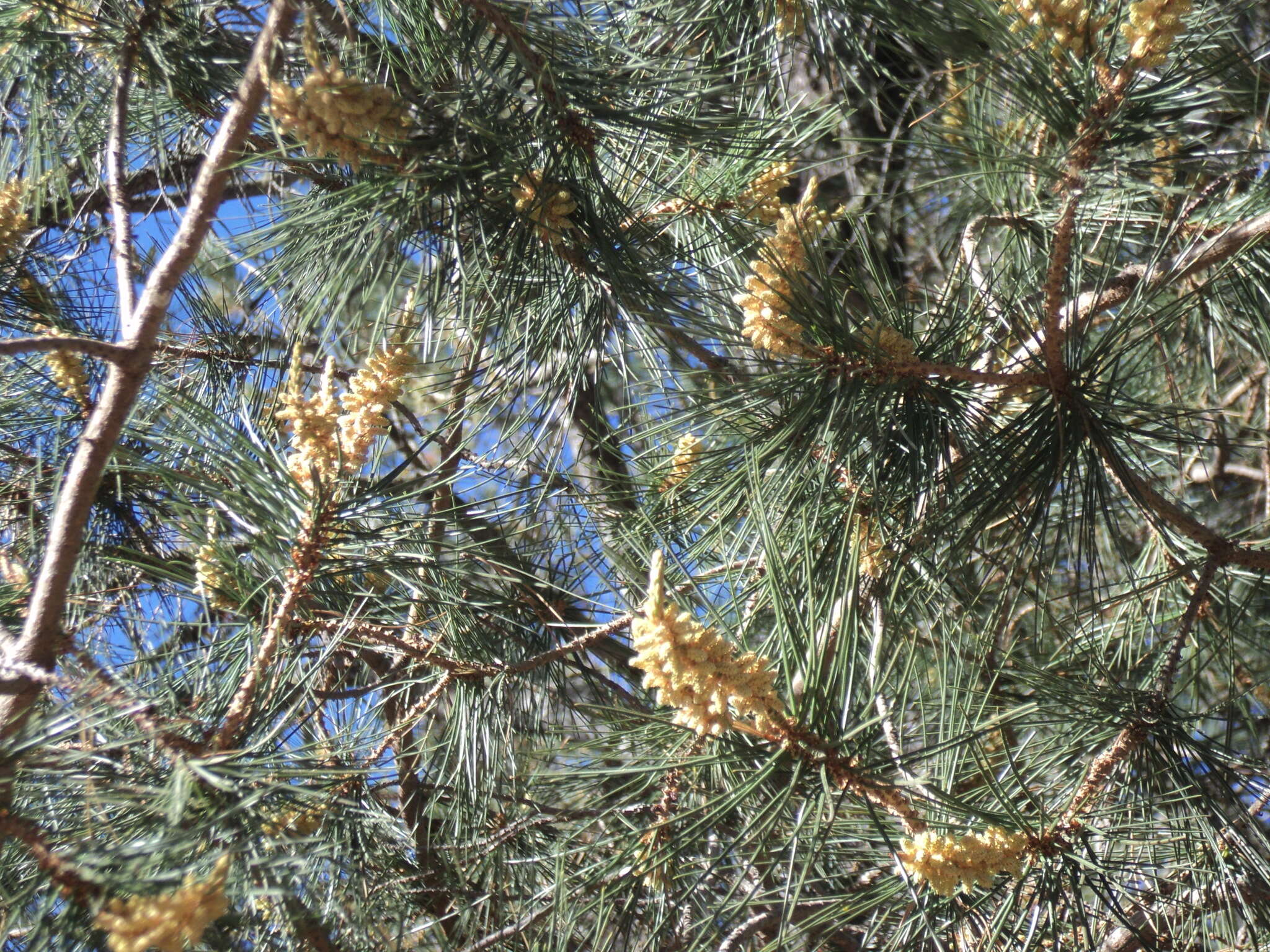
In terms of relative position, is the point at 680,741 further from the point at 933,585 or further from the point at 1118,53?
the point at 1118,53

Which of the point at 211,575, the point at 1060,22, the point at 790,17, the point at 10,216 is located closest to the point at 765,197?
the point at 790,17

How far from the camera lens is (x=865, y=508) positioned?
904 mm

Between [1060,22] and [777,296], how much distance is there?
0.25m

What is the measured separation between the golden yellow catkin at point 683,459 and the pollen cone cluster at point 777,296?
16 centimetres

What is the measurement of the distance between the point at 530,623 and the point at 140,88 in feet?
2.38

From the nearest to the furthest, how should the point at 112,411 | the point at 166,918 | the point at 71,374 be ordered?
the point at 166,918
the point at 112,411
the point at 71,374

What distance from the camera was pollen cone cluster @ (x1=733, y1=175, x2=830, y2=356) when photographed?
770 mm

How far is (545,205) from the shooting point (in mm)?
822

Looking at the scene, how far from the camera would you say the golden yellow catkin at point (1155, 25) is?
0.60m

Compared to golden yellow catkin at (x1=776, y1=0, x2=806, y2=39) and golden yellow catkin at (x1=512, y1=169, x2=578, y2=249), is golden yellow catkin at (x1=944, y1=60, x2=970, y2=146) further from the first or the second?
golden yellow catkin at (x1=512, y1=169, x2=578, y2=249)

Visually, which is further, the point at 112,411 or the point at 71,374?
the point at 71,374

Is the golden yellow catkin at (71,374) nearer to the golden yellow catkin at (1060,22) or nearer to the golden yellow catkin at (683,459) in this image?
the golden yellow catkin at (683,459)

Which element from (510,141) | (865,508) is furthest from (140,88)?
(865,508)

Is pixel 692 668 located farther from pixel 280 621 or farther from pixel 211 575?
pixel 211 575
